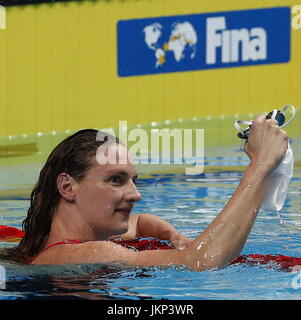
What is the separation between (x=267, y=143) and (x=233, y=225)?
31cm

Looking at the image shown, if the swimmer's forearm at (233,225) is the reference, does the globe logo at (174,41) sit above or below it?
above

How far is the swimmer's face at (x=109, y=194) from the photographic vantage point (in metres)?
4.31

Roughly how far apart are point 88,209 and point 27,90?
16.7ft

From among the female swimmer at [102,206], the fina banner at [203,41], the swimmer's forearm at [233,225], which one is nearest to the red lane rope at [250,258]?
the female swimmer at [102,206]

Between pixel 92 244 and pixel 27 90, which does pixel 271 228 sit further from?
pixel 27 90

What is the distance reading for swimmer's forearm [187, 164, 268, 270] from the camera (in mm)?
3943

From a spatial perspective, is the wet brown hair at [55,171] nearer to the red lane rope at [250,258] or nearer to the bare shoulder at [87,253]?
the bare shoulder at [87,253]

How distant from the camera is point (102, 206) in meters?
4.34

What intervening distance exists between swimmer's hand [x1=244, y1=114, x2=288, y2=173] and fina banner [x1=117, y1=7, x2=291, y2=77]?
6.01m

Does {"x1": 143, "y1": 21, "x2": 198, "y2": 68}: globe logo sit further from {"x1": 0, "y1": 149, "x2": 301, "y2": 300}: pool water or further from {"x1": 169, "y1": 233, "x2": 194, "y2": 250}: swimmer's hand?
{"x1": 169, "y1": 233, "x2": 194, "y2": 250}: swimmer's hand

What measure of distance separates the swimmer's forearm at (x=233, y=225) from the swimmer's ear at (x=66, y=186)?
0.60 metres

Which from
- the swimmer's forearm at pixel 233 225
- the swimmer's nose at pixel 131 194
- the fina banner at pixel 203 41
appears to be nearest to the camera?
the swimmer's forearm at pixel 233 225

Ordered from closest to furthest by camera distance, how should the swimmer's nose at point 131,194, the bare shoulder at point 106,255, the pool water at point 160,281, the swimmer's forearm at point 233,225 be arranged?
the swimmer's forearm at point 233,225, the bare shoulder at point 106,255, the swimmer's nose at point 131,194, the pool water at point 160,281

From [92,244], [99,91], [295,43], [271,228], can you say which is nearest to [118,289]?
[92,244]
